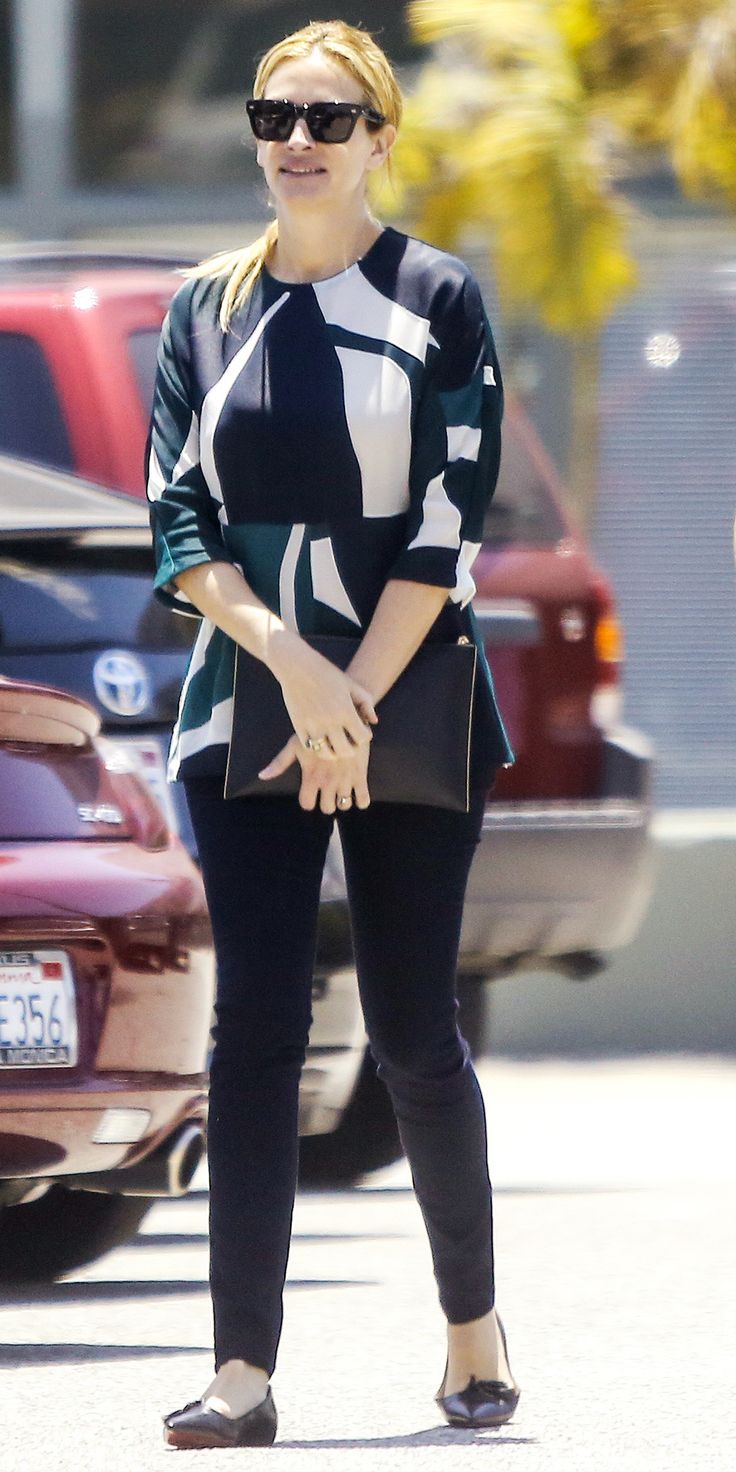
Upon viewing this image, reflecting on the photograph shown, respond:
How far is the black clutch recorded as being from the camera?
3625 millimetres

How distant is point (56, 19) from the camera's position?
12.2 meters

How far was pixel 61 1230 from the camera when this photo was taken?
5.56 meters

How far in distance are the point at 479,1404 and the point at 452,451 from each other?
48.3 inches

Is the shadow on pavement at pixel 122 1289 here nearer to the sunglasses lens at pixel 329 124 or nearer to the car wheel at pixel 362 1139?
the car wheel at pixel 362 1139

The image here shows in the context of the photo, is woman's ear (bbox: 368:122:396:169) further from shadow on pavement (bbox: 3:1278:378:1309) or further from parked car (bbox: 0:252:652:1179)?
parked car (bbox: 0:252:652:1179)

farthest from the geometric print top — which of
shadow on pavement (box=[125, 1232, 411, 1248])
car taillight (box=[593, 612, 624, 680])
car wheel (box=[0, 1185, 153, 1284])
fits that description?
car taillight (box=[593, 612, 624, 680])

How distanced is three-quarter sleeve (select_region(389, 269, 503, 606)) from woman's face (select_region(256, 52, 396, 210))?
7.9 inches

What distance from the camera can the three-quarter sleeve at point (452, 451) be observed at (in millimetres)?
3645

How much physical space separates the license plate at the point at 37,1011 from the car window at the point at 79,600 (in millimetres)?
1017

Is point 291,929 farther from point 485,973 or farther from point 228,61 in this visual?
point 228,61

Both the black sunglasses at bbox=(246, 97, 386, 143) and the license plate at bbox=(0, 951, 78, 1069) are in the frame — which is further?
the license plate at bbox=(0, 951, 78, 1069)

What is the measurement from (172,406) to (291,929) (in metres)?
0.67

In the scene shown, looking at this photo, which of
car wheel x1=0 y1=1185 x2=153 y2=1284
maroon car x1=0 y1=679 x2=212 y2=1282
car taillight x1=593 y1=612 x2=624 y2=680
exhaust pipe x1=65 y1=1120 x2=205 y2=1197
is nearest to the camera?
maroon car x1=0 y1=679 x2=212 y2=1282

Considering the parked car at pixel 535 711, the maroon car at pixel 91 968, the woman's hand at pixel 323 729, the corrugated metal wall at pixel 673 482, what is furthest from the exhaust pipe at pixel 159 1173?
the corrugated metal wall at pixel 673 482
